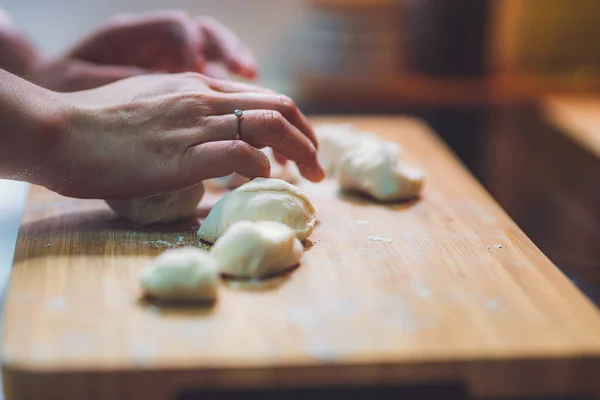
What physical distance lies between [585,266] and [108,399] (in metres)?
0.95

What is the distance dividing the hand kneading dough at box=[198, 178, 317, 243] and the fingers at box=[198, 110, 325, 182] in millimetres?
71

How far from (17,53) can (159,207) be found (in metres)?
0.72

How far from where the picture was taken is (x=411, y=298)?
0.95m

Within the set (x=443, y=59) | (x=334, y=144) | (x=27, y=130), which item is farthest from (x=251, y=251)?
(x=443, y=59)

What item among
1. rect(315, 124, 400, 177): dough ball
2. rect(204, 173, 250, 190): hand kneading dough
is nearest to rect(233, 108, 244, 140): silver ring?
rect(204, 173, 250, 190): hand kneading dough

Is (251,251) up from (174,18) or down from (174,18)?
down

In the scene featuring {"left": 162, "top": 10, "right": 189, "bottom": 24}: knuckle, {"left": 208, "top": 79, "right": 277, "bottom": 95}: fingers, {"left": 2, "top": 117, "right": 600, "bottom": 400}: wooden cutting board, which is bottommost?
{"left": 2, "top": 117, "right": 600, "bottom": 400}: wooden cutting board

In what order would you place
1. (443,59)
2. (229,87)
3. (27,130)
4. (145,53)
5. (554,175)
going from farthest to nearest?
(443,59) < (554,175) < (145,53) < (229,87) < (27,130)

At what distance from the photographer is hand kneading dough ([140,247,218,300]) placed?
35.9 inches

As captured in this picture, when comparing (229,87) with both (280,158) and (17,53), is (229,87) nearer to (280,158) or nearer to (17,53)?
(280,158)

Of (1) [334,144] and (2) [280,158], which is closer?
(2) [280,158]

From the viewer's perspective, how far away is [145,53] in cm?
171

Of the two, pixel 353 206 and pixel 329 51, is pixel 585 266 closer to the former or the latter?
pixel 353 206

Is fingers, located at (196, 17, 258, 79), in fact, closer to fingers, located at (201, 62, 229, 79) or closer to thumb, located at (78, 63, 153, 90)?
fingers, located at (201, 62, 229, 79)
